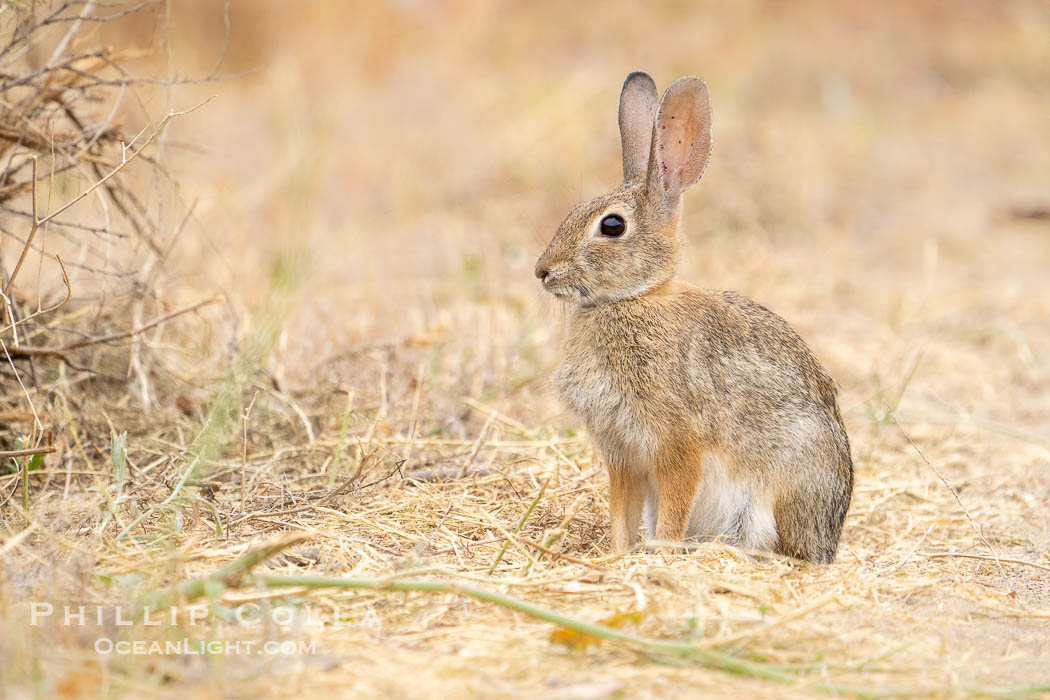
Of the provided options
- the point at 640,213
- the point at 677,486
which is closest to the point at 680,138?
the point at 640,213

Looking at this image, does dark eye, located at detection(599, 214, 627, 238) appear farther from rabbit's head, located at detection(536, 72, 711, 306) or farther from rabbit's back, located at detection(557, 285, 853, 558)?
rabbit's back, located at detection(557, 285, 853, 558)

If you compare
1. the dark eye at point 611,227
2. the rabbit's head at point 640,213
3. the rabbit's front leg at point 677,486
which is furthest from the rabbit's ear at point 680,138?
the rabbit's front leg at point 677,486

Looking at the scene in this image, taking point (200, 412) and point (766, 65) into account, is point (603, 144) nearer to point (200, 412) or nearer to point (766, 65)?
point (766, 65)

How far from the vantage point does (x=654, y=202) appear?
11.8 ft

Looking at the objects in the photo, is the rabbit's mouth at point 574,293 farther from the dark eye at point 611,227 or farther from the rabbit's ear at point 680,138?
the rabbit's ear at point 680,138

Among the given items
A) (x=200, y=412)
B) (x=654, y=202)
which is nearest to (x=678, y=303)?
(x=654, y=202)

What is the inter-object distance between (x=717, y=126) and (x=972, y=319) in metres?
3.06

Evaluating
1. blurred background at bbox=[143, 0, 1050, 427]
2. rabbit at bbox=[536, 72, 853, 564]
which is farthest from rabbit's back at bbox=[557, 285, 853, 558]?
blurred background at bbox=[143, 0, 1050, 427]

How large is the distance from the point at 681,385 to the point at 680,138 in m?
0.85

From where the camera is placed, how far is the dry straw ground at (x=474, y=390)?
2430mm

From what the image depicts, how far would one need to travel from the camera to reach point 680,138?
3.61 metres

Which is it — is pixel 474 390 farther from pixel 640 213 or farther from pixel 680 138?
pixel 680 138

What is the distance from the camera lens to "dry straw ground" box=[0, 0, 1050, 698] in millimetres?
2430

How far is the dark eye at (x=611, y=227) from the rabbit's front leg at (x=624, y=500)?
2.46 feet
